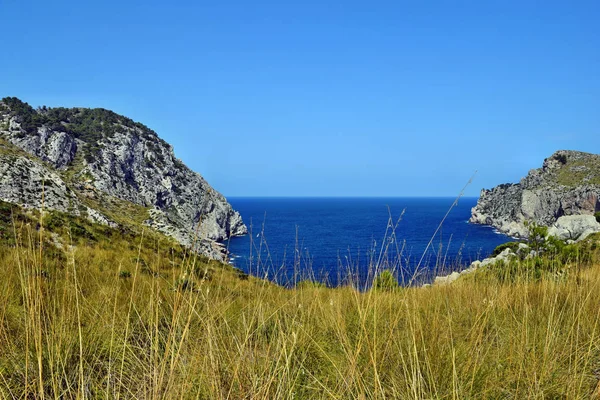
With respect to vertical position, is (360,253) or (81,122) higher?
(81,122)

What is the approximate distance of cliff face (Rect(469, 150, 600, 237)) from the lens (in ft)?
246

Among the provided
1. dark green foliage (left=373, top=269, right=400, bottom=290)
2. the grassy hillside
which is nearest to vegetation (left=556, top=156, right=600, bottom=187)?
dark green foliage (left=373, top=269, right=400, bottom=290)

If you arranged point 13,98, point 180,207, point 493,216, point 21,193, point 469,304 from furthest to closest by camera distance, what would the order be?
1. point 493,216
2. point 180,207
3. point 13,98
4. point 21,193
5. point 469,304

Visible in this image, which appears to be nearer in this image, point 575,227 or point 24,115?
point 575,227

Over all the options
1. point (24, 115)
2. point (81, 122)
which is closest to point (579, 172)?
point (81, 122)

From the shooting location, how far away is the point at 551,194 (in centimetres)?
8269

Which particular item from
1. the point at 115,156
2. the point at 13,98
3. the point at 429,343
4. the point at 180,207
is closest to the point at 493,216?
the point at 180,207

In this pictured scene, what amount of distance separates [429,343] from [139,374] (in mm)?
1947

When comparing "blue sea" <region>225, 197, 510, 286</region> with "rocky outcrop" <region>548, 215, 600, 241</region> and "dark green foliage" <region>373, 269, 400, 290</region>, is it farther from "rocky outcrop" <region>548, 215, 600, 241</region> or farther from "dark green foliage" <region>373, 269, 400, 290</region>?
"rocky outcrop" <region>548, 215, 600, 241</region>

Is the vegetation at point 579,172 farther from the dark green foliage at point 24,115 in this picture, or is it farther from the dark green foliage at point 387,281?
the dark green foliage at point 24,115

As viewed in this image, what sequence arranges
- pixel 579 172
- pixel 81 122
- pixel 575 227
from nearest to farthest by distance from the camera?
pixel 575 227 → pixel 81 122 → pixel 579 172

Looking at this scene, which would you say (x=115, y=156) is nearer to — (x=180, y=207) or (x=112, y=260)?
(x=180, y=207)

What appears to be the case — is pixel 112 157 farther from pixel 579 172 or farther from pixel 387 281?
pixel 579 172

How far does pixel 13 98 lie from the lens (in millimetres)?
61844
